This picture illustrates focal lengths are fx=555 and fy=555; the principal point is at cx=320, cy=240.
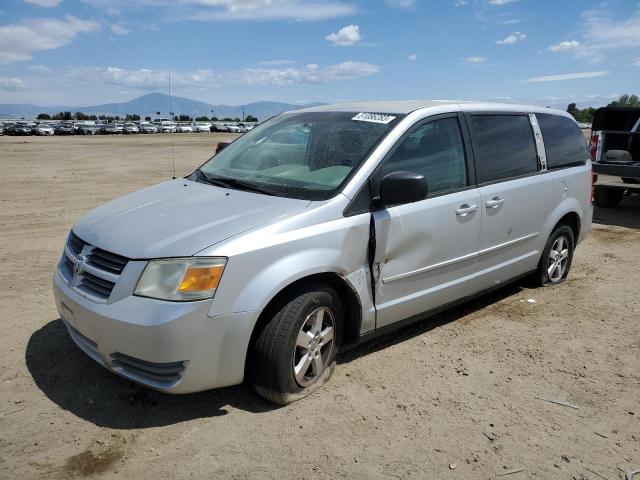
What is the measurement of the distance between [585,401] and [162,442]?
254 cm

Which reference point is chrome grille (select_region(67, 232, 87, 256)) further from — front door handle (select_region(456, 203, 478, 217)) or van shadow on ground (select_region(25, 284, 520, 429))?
front door handle (select_region(456, 203, 478, 217))

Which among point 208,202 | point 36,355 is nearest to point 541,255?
point 208,202

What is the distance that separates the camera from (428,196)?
153 inches

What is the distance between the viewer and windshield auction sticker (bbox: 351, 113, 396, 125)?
387 cm

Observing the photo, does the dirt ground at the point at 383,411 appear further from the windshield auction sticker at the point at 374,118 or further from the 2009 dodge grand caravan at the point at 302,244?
the windshield auction sticker at the point at 374,118

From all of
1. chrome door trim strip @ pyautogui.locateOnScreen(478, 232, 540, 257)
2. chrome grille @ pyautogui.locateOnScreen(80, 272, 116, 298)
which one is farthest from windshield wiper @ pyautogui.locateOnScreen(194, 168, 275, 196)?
chrome door trim strip @ pyautogui.locateOnScreen(478, 232, 540, 257)

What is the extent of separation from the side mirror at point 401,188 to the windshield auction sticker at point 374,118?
591 mm

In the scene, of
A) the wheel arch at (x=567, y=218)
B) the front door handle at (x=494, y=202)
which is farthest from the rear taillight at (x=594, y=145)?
the front door handle at (x=494, y=202)

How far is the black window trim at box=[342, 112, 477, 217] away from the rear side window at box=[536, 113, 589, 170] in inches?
50.9

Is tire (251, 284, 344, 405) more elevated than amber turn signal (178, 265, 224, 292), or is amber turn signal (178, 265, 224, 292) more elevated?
amber turn signal (178, 265, 224, 292)

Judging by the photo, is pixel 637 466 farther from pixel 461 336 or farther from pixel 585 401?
pixel 461 336

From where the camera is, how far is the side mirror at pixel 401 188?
3391mm

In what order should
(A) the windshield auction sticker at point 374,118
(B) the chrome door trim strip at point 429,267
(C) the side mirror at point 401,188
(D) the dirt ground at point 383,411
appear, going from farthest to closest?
(A) the windshield auction sticker at point 374,118 < (B) the chrome door trim strip at point 429,267 < (C) the side mirror at point 401,188 < (D) the dirt ground at point 383,411

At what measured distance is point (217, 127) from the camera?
88125mm
